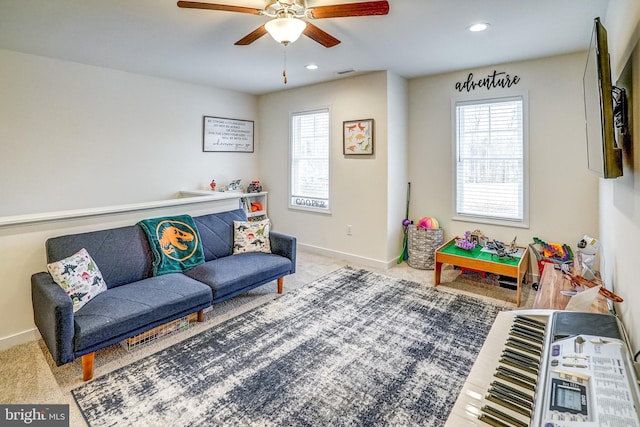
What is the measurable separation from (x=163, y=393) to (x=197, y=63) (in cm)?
341

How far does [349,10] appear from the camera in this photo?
2.11 m

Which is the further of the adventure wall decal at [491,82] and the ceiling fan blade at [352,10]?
the adventure wall decal at [491,82]

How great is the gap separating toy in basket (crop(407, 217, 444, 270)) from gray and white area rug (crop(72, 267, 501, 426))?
1097mm

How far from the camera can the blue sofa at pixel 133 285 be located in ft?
7.06

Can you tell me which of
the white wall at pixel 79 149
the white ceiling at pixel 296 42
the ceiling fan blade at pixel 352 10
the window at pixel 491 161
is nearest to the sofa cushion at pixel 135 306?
the white wall at pixel 79 149

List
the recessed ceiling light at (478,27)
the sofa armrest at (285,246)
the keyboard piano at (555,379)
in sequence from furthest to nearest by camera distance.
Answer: the sofa armrest at (285,246), the recessed ceiling light at (478,27), the keyboard piano at (555,379)

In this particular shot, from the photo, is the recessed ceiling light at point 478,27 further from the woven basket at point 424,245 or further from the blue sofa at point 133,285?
the blue sofa at point 133,285

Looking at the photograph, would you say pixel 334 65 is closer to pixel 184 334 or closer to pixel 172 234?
pixel 172 234

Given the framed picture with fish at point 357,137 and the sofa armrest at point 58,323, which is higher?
the framed picture with fish at point 357,137

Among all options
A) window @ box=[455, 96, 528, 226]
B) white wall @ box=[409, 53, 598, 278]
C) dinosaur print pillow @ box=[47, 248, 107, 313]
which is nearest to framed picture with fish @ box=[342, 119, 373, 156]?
white wall @ box=[409, 53, 598, 278]

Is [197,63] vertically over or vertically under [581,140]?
over

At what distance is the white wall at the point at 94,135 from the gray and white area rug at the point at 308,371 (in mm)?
2495

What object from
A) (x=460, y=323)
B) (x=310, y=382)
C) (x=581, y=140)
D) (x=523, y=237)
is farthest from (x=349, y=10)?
(x=523, y=237)

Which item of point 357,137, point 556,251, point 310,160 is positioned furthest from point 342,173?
point 556,251
